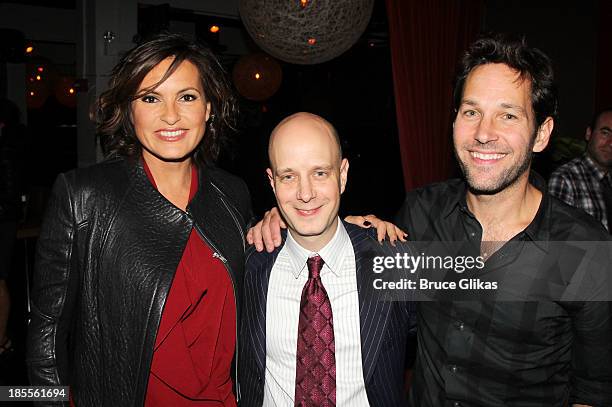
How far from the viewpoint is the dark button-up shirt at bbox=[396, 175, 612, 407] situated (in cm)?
169

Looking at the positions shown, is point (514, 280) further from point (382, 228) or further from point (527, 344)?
point (382, 228)

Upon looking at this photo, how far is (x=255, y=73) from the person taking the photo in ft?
24.2

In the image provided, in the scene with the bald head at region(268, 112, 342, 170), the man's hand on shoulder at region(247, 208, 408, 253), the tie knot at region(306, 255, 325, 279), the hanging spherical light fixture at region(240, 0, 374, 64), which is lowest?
the tie knot at region(306, 255, 325, 279)

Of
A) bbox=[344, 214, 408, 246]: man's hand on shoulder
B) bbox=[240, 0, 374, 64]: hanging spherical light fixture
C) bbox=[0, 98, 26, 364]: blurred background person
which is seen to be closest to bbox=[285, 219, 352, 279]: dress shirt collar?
bbox=[344, 214, 408, 246]: man's hand on shoulder

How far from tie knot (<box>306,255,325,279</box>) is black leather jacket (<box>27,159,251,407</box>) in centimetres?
42

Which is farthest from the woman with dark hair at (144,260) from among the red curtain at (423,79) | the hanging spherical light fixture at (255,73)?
the hanging spherical light fixture at (255,73)

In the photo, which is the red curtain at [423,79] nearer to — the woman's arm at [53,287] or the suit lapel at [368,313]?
the suit lapel at [368,313]

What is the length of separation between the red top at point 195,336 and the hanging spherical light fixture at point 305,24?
1.39m

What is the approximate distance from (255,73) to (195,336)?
6010 millimetres

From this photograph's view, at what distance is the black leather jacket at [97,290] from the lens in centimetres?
164

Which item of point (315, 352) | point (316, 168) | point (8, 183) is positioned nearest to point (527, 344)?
point (315, 352)

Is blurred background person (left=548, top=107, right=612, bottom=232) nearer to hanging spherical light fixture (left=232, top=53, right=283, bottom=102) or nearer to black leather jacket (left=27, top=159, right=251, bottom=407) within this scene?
black leather jacket (left=27, top=159, right=251, bottom=407)

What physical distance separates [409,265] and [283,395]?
0.62 m

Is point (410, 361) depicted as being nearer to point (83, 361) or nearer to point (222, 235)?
point (222, 235)
